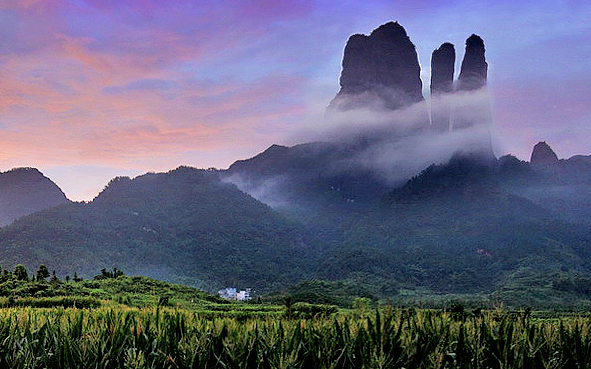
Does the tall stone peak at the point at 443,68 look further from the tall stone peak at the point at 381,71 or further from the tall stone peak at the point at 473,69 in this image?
the tall stone peak at the point at 381,71

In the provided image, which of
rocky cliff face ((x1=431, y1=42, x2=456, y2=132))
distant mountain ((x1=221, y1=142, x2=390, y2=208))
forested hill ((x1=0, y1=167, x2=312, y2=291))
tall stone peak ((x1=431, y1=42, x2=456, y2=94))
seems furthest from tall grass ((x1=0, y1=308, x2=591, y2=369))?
tall stone peak ((x1=431, y1=42, x2=456, y2=94))

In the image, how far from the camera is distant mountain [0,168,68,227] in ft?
501

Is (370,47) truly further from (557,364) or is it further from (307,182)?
(557,364)

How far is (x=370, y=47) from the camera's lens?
17838 centimetres

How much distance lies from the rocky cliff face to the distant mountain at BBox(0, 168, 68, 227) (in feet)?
403

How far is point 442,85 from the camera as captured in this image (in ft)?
563

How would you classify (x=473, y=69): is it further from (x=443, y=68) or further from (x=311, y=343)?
(x=311, y=343)

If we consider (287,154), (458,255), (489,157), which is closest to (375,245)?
(458,255)

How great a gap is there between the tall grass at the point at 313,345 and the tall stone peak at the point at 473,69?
572 feet

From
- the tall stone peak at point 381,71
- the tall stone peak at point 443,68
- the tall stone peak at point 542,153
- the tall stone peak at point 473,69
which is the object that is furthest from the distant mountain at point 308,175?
the tall stone peak at point 542,153

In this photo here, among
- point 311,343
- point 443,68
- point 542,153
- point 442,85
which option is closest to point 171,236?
point 311,343

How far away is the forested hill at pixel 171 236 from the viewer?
7938cm

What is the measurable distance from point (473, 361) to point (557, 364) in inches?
27.7

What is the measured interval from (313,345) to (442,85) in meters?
178
